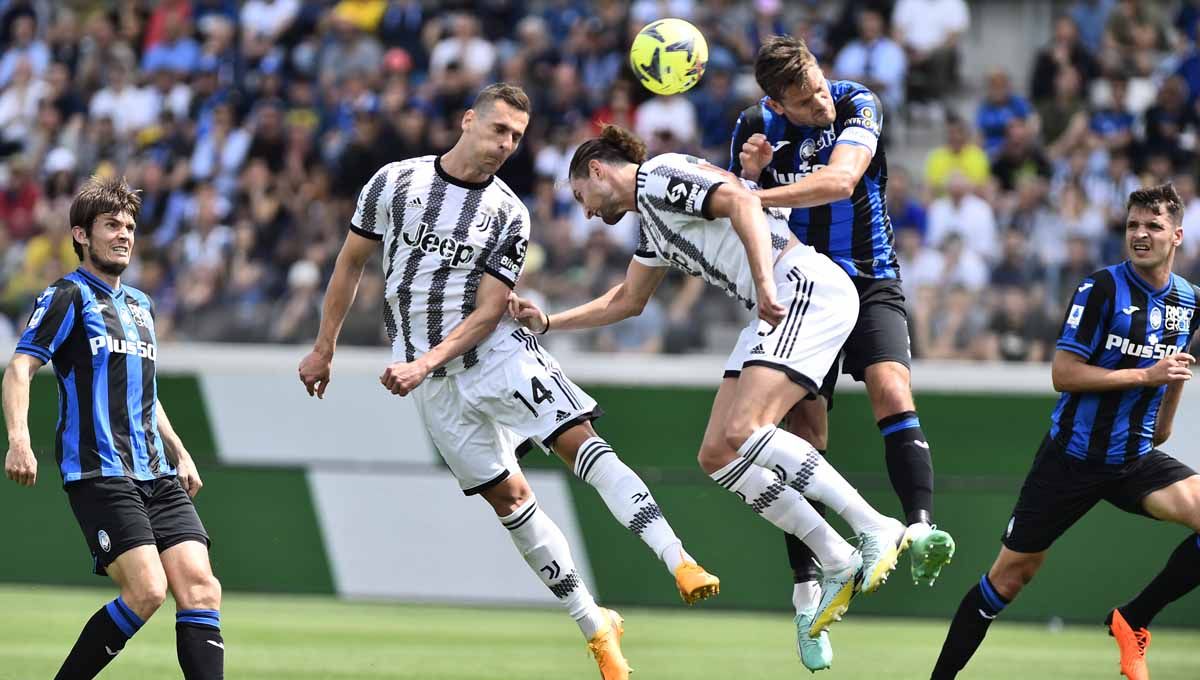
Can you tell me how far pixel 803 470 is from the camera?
763cm

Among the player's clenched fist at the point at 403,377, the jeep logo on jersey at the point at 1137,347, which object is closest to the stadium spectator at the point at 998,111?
the jeep logo on jersey at the point at 1137,347

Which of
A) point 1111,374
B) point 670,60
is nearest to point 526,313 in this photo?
point 670,60

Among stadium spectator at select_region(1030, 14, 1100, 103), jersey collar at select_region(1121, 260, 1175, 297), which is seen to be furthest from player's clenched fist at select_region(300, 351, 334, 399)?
stadium spectator at select_region(1030, 14, 1100, 103)

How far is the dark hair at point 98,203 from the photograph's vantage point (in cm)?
705

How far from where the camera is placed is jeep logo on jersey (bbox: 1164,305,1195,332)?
27.1ft

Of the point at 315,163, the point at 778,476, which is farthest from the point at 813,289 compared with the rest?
the point at 315,163

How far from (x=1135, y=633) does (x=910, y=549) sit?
5.21 ft

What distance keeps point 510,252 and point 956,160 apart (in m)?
8.61

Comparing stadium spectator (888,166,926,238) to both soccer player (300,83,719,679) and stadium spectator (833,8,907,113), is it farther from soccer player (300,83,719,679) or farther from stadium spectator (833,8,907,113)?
soccer player (300,83,719,679)

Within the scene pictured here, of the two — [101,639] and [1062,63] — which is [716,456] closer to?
[101,639]

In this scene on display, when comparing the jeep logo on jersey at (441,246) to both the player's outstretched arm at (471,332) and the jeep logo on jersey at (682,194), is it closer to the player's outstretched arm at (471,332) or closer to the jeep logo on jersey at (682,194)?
the player's outstretched arm at (471,332)

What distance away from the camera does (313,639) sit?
34.7 ft

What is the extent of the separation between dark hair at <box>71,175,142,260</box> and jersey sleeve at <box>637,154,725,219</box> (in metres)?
2.29

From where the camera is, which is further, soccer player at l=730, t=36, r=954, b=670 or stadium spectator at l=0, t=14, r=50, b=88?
stadium spectator at l=0, t=14, r=50, b=88
